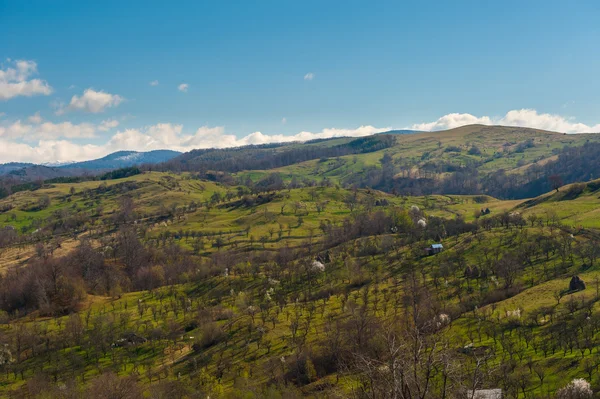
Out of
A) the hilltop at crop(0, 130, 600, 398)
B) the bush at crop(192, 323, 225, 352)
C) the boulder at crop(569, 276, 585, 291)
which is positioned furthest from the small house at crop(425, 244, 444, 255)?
the bush at crop(192, 323, 225, 352)

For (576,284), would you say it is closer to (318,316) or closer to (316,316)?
(318,316)

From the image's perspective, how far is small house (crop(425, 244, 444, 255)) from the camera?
117m

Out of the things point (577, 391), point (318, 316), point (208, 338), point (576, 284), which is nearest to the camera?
point (577, 391)

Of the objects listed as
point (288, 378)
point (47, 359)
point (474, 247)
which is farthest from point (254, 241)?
point (288, 378)

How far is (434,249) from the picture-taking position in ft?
386

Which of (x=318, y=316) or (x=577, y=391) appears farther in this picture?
(x=318, y=316)

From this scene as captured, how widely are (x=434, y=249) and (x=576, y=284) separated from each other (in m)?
46.7

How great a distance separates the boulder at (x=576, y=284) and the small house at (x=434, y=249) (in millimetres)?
44760

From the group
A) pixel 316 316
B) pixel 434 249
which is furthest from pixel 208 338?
pixel 434 249

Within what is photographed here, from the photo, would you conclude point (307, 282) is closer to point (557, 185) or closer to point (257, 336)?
point (257, 336)

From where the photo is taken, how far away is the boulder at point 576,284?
7175 centimetres

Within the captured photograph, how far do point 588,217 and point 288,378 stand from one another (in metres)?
125

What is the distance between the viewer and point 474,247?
112 metres

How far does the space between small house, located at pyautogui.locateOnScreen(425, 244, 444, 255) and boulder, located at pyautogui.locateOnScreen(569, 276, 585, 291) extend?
4476 centimetres
